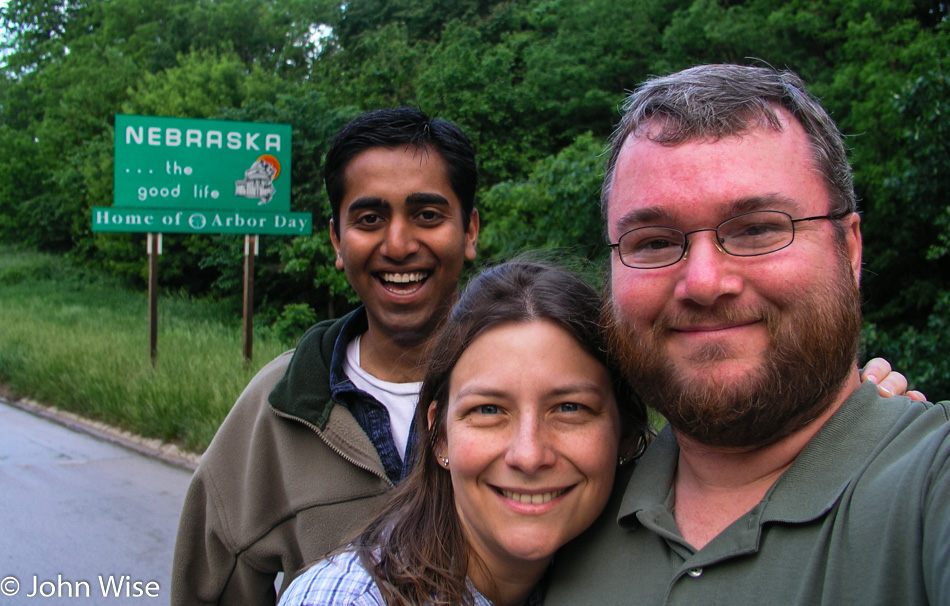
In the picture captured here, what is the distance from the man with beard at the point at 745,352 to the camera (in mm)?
1452

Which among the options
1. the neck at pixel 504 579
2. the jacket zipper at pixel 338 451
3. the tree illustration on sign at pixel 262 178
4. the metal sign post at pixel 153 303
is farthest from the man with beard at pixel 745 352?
the metal sign post at pixel 153 303

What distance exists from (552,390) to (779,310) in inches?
19.8

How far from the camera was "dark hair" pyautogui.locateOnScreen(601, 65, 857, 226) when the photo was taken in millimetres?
Result: 1605

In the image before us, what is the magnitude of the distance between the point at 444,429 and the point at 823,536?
916mm

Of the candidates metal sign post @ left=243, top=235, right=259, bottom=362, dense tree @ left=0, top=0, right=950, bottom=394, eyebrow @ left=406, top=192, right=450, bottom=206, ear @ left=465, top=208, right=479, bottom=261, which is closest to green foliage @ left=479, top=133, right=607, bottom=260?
dense tree @ left=0, top=0, right=950, bottom=394

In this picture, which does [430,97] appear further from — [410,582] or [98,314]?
[410,582]

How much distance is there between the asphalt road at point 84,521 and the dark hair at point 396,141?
3731 millimetres

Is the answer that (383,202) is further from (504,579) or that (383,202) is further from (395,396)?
(504,579)

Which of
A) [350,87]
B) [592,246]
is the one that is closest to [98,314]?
[350,87]

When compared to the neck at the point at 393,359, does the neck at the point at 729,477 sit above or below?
Answer: above

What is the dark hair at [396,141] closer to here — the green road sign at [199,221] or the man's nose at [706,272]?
the man's nose at [706,272]

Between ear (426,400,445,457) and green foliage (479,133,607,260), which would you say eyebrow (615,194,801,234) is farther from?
green foliage (479,133,607,260)

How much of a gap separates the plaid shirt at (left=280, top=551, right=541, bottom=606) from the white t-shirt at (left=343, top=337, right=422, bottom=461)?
0.72 metres

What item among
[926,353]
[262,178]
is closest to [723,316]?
[926,353]
